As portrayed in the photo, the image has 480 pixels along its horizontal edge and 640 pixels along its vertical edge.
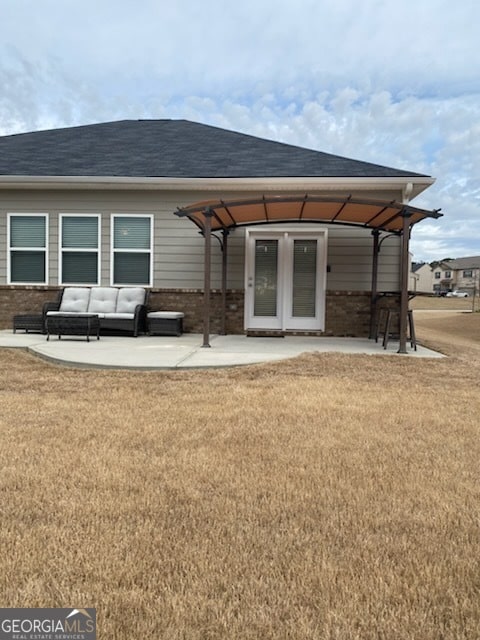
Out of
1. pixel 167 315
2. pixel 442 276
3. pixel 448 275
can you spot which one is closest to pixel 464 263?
pixel 448 275

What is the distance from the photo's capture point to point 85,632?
1.38 m

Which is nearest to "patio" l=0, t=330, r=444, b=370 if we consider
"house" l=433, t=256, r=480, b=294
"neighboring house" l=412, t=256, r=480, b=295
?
"neighboring house" l=412, t=256, r=480, b=295

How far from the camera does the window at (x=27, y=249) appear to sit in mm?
9547

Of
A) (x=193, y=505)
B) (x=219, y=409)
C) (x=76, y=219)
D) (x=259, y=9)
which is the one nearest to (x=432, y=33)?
(x=259, y=9)

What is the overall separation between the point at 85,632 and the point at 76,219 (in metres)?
9.16

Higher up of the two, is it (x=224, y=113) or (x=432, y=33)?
(x=224, y=113)

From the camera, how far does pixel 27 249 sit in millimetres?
9586

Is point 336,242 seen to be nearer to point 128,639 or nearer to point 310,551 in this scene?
point 310,551

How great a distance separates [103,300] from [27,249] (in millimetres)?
2211

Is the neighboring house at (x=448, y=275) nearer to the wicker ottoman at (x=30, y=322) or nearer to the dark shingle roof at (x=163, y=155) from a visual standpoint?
the dark shingle roof at (x=163, y=155)

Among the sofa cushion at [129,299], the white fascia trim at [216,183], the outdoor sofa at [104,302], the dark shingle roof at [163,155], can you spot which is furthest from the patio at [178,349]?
the dark shingle roof at [163,155]

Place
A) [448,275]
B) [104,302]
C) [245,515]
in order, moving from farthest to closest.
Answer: [448,275] < [104,302] < [245,515]

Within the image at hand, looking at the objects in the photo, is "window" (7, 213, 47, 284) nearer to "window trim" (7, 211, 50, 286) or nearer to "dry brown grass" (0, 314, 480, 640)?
"window trim" (7, 211, 50, 286)

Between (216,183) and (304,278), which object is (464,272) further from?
(216,183)
